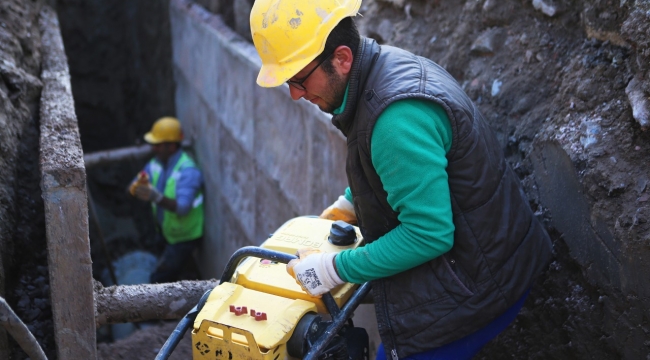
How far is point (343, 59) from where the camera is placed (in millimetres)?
2107

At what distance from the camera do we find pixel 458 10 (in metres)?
3.83

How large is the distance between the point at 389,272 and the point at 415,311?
0.63 feet

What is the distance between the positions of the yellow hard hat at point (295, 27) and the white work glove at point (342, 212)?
0.87 metres

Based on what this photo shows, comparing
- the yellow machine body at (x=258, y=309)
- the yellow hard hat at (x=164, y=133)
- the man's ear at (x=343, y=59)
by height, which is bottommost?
the yellow hard hat at (x=164, y=133)

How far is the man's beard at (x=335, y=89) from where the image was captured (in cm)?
212

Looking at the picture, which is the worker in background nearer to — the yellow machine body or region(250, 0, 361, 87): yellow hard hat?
the yellow machine body

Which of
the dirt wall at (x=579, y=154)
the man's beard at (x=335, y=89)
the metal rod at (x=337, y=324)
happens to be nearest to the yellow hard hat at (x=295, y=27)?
the man's beard at (x=335, y=89)

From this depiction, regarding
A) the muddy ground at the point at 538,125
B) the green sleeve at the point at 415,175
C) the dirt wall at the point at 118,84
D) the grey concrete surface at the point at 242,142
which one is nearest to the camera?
the green sleeve at the point at 415,175

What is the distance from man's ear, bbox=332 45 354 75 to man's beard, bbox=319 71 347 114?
2 cm

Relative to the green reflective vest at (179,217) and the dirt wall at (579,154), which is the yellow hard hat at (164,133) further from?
the dirt wall at (579,154)

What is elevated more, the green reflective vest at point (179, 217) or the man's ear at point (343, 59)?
the man's ear at point (343, 59)

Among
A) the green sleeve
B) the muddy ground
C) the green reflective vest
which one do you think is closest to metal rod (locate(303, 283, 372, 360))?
the green sleeve

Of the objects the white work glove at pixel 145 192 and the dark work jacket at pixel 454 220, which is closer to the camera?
the dark work jacket at pixel 454 220

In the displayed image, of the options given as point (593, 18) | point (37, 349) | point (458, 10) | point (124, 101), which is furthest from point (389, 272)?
point (124, 101)
